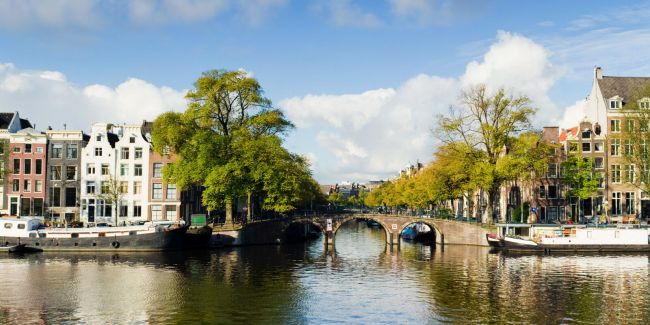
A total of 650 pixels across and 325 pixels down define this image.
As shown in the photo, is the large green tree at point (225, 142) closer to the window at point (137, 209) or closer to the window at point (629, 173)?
the window at point (137, 209)

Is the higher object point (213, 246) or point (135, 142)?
point (135, 142)

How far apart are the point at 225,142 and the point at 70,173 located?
93.2 ft

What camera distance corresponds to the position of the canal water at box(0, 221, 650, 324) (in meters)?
38.0

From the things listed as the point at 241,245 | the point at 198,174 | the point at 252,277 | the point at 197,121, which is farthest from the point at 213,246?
the point at 252,277

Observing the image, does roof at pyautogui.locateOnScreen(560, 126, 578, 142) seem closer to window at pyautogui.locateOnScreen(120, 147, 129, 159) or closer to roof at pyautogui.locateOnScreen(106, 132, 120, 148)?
window at pyautogui.locateOnScreen(120, 147, 129, 159)

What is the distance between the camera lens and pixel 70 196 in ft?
310

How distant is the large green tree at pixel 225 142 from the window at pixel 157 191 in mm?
10269

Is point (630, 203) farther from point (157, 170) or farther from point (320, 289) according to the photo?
point (157, 170)

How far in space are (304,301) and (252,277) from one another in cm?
1217

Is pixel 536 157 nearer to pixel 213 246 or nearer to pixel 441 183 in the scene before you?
pixel 441 183

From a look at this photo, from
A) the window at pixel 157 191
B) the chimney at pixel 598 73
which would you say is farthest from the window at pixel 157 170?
the chimney at pixel 598 73

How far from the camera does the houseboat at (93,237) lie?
244 ft

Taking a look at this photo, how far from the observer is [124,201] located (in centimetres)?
9419

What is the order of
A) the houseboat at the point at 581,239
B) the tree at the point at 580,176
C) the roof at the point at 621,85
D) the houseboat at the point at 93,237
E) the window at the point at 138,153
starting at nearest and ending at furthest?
the houseboat at the point at 93,237, the houseboat at the point at 581,239, the tree at the point at 580,176, the window at the point at 138,153, the roof at the point at 621,85
